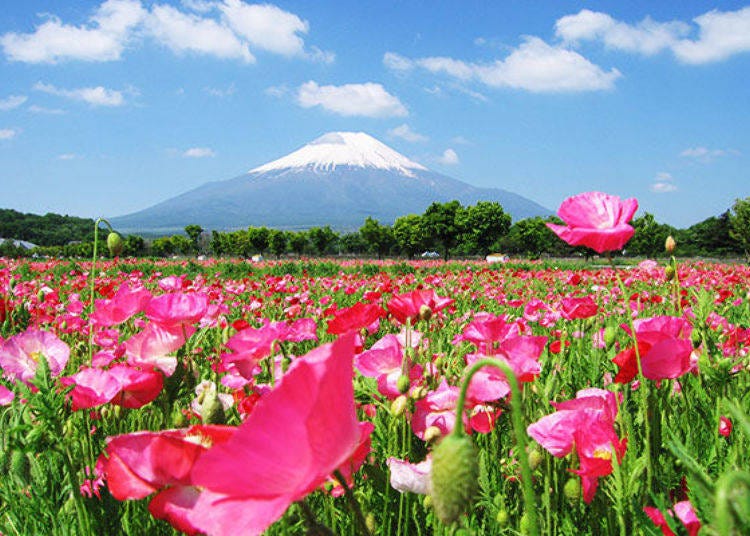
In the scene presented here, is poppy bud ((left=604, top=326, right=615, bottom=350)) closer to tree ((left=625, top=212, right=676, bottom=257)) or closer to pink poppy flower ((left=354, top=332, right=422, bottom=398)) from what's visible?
pink poppy flower ((left=354, top=332, right=422, bottom=398))

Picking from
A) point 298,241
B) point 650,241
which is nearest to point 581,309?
point 650,241

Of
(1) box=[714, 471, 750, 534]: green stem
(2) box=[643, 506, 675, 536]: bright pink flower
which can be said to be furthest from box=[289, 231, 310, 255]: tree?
(1) box=[714, 471, 750, 534]: green stem

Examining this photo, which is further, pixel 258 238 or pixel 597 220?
pixel 258 238

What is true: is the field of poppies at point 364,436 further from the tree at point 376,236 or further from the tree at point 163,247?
the tree at point 163,247

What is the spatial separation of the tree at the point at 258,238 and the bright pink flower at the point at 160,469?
84959 millimetres

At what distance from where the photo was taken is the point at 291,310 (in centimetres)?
305

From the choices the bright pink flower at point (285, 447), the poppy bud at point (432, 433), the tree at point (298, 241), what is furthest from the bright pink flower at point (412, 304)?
the tree at point (298, 241)

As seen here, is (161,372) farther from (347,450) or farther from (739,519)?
(739,519)

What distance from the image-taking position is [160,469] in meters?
0.58

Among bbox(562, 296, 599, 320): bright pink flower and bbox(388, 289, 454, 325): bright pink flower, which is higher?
bbox(388, 289, 454, 325): bright pink flower

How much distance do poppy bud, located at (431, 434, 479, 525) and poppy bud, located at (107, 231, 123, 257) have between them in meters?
1.14

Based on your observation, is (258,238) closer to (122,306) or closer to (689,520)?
(122,306)

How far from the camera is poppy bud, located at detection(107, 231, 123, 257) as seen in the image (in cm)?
139

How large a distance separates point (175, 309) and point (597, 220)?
784mm
